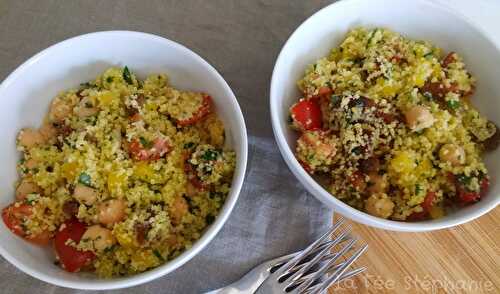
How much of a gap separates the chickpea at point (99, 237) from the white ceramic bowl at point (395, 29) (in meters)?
0.37

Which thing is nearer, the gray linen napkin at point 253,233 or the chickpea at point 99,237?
the chickpea at point 99,237

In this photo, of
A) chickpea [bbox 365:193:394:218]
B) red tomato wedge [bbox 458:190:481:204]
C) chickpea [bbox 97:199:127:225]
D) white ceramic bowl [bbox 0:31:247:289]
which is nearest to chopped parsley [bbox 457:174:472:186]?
red tomato wedge [bbox 458:190:481:204]

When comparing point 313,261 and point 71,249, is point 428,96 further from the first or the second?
point 71,249

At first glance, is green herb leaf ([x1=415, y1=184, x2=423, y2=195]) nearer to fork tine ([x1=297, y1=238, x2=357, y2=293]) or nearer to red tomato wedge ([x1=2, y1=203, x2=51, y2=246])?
fork tine ([x1=297, y1=238, x2=357, y2=293])

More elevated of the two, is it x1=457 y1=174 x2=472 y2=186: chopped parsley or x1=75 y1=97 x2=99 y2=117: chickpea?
x1=457 y1=174 x2=472 y2=186: chopped parsley

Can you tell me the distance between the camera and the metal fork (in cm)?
85

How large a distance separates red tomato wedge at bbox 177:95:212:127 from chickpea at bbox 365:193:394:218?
374 mm

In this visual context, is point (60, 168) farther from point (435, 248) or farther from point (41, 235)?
point (435, 248)

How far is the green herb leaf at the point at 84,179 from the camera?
2.75ft

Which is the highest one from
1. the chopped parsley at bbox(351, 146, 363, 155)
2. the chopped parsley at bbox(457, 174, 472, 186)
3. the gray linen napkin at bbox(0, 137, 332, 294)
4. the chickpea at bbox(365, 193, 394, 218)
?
the chopped parsley at bbox(351, 146, 363, 155)

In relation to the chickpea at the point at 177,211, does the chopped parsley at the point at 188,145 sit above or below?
above

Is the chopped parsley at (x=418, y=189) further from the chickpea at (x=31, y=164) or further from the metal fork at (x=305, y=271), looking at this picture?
the chickpea at (x=31, y=164)

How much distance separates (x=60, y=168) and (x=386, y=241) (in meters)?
0.68

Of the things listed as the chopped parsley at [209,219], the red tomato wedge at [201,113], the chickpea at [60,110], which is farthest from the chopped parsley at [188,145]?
the chickpea at [60,110]
